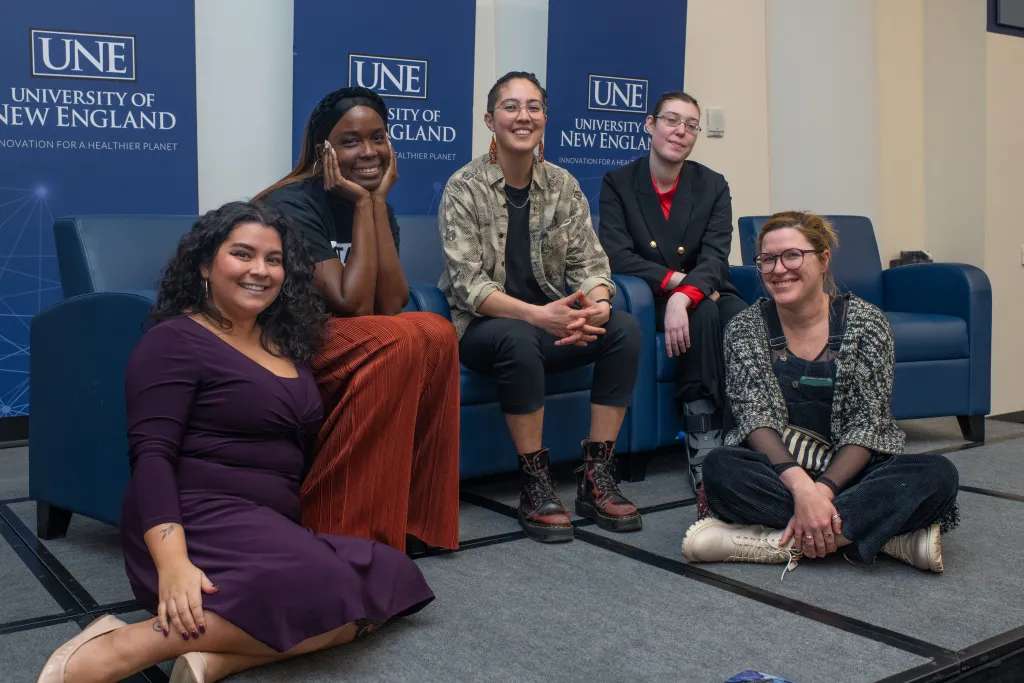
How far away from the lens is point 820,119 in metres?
4.96

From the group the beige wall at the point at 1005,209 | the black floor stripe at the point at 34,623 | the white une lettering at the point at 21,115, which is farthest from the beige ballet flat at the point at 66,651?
the beige wall at the point at 1005,209

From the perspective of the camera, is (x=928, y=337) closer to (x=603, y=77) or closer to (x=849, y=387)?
(x=849, y=387)

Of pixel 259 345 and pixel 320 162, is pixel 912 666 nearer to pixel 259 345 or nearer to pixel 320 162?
pixel 259 345

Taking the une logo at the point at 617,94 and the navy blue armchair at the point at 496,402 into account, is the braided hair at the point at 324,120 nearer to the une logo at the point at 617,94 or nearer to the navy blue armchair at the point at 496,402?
the navy blue armchair at the point at 496,402

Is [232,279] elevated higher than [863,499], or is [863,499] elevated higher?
[232,279]

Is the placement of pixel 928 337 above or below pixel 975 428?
above

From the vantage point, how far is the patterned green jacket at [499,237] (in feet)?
8.92

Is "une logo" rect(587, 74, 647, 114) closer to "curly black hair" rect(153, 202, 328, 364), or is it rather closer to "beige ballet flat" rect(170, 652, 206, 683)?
"curly black hair" rect(153, 202, 328, 364)

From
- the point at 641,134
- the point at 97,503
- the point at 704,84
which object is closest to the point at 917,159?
the point at 704,84

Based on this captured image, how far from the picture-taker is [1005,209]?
4.75 metres

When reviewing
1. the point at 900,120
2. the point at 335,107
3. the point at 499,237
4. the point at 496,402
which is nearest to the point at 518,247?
the point at 499,237

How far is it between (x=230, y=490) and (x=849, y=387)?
1367 mm

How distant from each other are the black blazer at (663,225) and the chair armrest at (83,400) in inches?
62.2

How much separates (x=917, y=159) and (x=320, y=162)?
3.69 m
